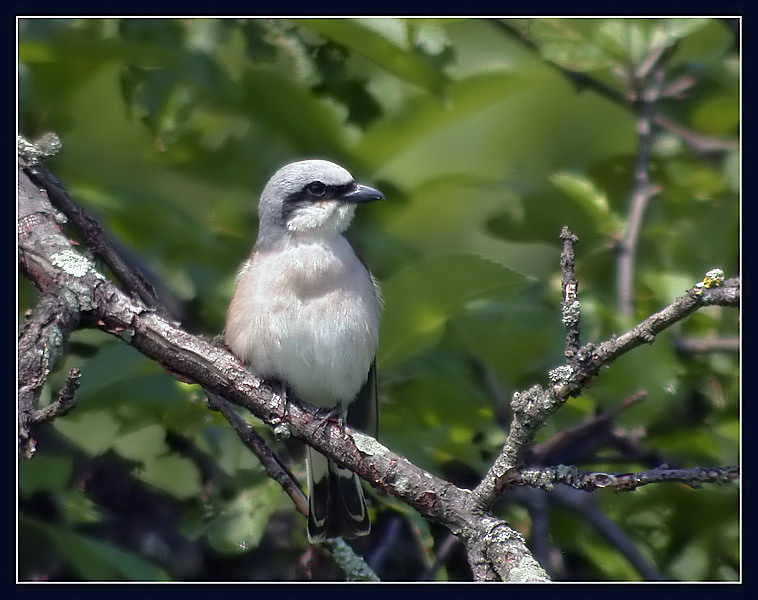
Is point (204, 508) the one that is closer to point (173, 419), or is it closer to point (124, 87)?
point (173, 419)

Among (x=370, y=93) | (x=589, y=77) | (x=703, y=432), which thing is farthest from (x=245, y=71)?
(x=703, y=432)

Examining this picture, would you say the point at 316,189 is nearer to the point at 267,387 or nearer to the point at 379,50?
the point at 379,50

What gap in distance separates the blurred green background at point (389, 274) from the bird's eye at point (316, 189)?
0.45 metres

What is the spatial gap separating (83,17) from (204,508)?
197cm

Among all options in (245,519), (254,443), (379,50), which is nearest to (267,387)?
(254,443)

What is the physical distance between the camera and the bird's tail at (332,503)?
3832 mm

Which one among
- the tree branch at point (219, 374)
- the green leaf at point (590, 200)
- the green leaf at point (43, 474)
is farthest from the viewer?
the green leaf at point (590, 200)

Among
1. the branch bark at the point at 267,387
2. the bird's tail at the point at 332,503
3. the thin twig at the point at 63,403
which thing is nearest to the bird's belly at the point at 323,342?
the bird's tail at the point at 332,503

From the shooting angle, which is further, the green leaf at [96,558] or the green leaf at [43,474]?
the green leaf at [43,474]

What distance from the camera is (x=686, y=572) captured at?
4.04 metres

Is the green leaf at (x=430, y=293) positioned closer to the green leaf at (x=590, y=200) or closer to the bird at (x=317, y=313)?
the bird at (x=317, y=313)

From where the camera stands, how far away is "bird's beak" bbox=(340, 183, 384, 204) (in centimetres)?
387

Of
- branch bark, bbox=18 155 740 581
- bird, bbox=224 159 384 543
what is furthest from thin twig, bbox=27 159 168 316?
bird, bbox=224 159 384 543

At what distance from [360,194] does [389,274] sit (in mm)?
736
